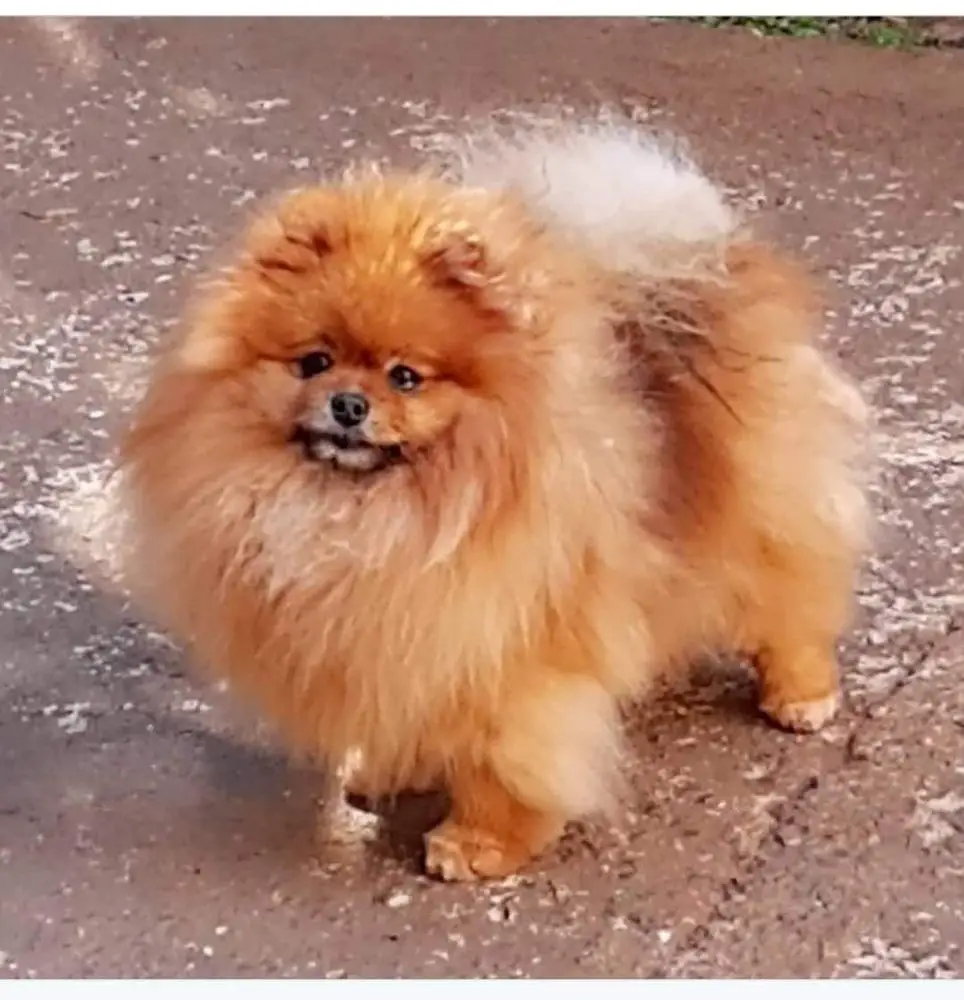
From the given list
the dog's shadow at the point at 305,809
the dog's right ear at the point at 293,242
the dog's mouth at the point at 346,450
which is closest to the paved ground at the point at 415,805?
the dog's shadow at the point at 305,809

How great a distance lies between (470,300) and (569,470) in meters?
0.15

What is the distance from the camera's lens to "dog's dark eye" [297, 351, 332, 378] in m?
1.33

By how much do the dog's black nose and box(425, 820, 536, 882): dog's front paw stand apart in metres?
0.42

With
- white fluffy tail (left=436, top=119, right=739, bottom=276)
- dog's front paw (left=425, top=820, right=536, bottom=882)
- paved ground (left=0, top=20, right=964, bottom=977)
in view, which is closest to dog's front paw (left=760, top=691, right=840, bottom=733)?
paved ground (left=0, top=20, right=964, bottom=977)

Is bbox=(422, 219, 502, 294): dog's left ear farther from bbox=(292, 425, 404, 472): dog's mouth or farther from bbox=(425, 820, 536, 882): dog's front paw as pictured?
bbox=(425, 820, 536, 882): dog's front paw

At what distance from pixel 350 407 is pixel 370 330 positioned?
2.3 inches

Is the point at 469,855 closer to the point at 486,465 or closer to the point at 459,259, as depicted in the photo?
the point at 486,465

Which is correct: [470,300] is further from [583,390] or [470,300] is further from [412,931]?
[412,931]

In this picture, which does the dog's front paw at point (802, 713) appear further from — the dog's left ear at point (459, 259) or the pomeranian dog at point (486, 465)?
the dog's left ear at point (459, 259)

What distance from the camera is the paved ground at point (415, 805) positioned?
1.48m

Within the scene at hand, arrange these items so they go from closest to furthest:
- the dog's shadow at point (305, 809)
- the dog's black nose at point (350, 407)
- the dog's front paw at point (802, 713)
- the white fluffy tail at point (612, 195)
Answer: the dog's black nose at point (350, 407), the white fluffy tail at point (612, 195), the dog's shadow at point (305, 809), the dog's front paw at point (802, 713)

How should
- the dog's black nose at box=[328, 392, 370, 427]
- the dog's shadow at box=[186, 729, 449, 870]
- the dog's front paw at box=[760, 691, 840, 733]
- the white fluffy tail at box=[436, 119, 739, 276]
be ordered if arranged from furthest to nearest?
the dog's front paw at box=[760, 691, 840, 733] < the dog's shadow at box=[186, 729, 449, 870] < the white fluffy tail at box=[436, 119, 739, 276] < the dog's black nose at box=[328, 392, 370, 427]

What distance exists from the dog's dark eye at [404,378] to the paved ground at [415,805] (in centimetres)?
46

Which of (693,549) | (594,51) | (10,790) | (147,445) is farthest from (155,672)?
(594,51)
